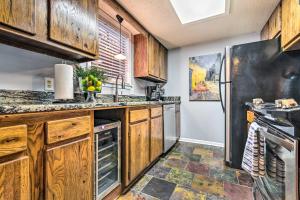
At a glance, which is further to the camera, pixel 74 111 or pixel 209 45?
pixel 209 45

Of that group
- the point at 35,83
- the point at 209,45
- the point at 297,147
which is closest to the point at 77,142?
the point at 35,83

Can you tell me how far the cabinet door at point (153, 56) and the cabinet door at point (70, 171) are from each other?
1.98m

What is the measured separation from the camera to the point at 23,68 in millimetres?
1199

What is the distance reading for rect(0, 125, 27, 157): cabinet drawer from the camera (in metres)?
0.62

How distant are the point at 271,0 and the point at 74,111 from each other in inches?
97.4

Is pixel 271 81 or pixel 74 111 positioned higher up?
pixel 271 81

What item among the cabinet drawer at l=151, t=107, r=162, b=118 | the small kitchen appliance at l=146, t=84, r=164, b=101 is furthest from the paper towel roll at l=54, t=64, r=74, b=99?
the small kitchen appliance at l=146, t=84, r=164, b=101

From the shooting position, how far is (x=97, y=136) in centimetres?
120

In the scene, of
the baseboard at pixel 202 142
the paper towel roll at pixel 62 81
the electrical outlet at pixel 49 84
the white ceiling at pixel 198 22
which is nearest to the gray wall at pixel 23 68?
the electrical outlet at pixel 49 84

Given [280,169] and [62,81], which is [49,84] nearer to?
[62,81]

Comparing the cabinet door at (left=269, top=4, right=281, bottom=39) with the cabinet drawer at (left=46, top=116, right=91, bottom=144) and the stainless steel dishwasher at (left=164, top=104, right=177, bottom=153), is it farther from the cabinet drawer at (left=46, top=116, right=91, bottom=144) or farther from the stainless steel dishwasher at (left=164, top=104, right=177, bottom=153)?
the cabinet drawer at (left=46, top=116, right=91, bottom=144)

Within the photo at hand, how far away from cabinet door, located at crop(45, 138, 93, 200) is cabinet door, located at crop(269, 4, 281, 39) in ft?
8.19

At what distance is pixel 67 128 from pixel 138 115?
86 centimetres

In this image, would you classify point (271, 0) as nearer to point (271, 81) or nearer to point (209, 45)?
point (271, 81)
